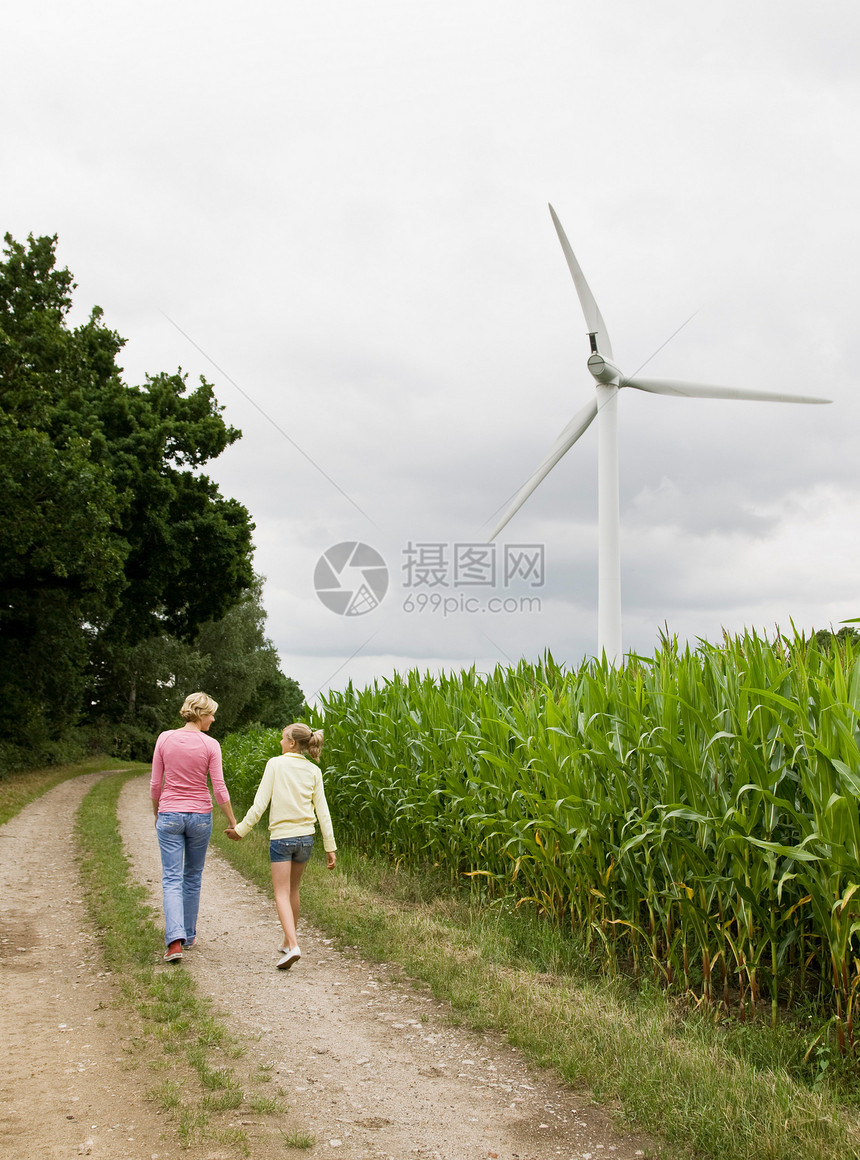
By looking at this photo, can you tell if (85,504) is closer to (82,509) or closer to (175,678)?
(82,509)

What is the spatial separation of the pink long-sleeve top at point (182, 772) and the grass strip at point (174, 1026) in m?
1.15

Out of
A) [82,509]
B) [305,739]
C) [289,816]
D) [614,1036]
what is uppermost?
[82,509]

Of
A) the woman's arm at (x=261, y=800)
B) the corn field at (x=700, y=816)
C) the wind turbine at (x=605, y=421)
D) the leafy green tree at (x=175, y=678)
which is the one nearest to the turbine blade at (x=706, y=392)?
the wind turbine at (x=605, y=421)

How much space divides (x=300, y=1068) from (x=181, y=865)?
2.73 metres

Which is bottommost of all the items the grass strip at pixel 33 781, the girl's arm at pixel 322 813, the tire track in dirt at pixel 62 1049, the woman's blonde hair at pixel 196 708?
the tire track in dirt at pixel 62 1049

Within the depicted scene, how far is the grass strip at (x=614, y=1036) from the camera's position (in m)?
3.50

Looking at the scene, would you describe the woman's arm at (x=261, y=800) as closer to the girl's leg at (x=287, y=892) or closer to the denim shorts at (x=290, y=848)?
the denim shorts at (x=290, y=848)

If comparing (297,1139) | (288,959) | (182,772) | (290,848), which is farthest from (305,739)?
(297,1139)

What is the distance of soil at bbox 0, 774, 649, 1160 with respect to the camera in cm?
365

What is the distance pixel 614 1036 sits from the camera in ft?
14.6

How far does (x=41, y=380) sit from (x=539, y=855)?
18.3 metres

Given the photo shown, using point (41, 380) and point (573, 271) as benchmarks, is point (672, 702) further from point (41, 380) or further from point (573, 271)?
point (41, 380)

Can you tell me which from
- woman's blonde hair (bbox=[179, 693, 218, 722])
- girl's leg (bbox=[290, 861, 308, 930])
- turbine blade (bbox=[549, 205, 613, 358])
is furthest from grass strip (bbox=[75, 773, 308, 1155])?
turbine blade (bbox=[549, 205, 613, 358])

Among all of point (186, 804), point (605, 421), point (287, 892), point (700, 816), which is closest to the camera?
point (700, 816)
